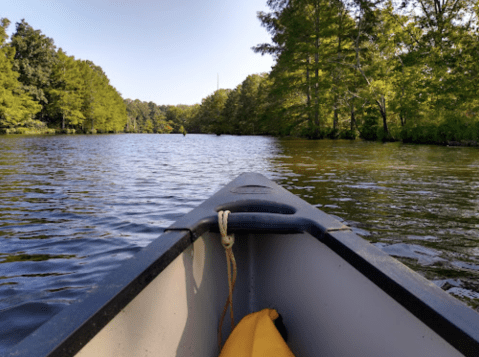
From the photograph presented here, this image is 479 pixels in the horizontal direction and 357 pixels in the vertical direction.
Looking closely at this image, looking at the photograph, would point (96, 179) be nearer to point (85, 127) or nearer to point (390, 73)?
point (390, 73)

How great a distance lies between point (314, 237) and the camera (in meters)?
1.70

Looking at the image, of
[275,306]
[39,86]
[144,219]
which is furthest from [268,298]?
[39,86]

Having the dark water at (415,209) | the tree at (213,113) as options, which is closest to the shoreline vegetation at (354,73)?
the dark water at (415,209)

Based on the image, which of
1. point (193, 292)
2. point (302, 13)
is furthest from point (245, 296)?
point (302, 13)

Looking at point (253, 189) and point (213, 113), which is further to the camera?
point (213, 113)

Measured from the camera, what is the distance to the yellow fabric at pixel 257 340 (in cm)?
148

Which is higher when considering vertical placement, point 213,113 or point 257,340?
point 213,113

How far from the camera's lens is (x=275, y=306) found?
197 cm

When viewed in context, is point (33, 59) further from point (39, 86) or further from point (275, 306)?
point (275, 306)

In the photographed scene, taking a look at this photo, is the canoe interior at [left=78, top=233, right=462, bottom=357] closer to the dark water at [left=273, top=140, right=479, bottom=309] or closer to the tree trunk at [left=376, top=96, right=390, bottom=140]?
the dark water at [left=273, top=140, right=479, bottom=309]

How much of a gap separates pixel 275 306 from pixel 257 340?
47 cm

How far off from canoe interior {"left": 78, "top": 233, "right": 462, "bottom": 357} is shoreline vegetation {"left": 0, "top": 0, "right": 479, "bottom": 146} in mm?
18460

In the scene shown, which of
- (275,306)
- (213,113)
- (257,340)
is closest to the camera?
(257,340)

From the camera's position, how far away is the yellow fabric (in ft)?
4.87
